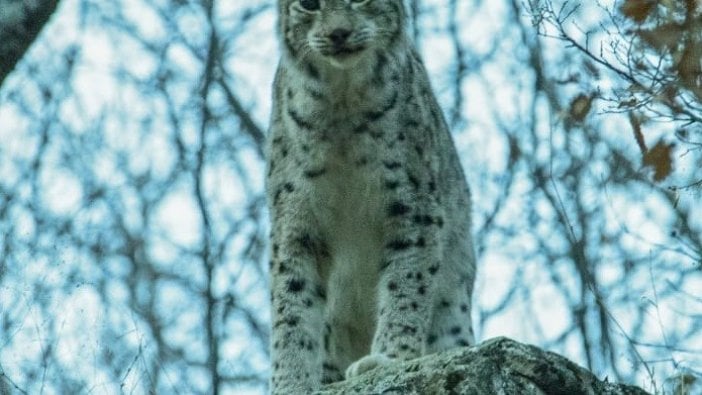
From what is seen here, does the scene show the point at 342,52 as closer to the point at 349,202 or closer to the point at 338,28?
the point at 338,28

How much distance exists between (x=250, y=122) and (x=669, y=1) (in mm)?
12670

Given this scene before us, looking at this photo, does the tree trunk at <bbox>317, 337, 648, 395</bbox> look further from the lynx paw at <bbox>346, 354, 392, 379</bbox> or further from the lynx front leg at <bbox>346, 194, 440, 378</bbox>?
the lynx front leg at <bbox>346, 194, 440, 378</bbox>

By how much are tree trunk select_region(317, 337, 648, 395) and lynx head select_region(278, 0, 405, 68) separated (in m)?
2.87

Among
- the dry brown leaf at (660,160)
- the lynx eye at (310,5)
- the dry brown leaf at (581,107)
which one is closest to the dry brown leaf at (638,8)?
the dry brown leaf at (660,160)

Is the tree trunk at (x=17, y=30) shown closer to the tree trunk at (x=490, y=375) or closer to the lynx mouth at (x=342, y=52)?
the tree trunk at (x=490, y=375)

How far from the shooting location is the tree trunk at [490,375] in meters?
5.40

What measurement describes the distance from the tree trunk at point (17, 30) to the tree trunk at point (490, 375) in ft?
5.56

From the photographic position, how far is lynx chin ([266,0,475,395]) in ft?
26.6

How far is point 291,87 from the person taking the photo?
8.64 meters

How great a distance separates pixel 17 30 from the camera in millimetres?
5520

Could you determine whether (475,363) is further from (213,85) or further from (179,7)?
(179,7)

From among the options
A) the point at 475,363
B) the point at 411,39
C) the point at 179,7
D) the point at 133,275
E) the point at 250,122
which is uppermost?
the point at 179,7

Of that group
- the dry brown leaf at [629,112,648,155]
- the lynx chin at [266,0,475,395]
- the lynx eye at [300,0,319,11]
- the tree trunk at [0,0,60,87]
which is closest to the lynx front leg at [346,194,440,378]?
the lynx chin at [266,0,475,395]

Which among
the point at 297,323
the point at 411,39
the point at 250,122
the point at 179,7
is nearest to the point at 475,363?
the point at 297,323
